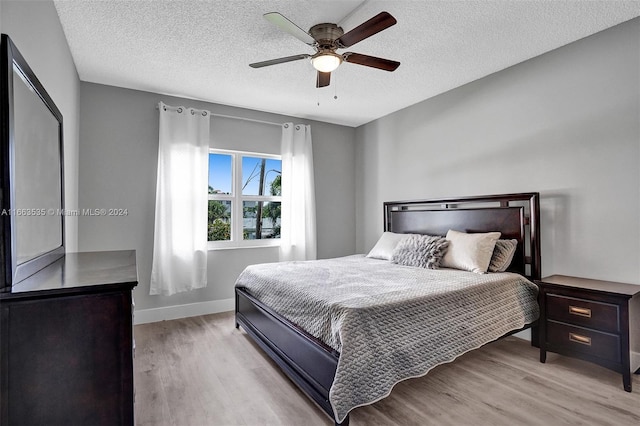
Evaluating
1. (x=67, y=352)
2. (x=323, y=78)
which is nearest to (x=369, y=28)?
(x=323, y=78)

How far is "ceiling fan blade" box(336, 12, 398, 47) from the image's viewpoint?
188 centimetres

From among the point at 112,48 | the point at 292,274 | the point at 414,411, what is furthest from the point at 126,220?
the point at 414,411

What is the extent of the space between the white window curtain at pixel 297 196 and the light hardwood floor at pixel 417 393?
1.79 meters

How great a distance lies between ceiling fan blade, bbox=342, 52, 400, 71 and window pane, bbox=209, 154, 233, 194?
7.90 ft

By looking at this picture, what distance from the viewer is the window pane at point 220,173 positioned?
423 cm

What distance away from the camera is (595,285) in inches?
95.8

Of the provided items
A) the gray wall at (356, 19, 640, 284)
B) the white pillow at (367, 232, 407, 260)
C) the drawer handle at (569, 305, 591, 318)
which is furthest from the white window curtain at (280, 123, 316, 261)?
the drawer handle at (569, 305, 591, 318)

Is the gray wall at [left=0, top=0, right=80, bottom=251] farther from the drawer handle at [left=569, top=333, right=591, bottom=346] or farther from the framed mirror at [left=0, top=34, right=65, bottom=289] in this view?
the drawer handle at [left=569, top=333, right=591, bottom=346]

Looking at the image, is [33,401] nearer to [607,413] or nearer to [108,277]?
[108,277]

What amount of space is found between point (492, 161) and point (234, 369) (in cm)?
308

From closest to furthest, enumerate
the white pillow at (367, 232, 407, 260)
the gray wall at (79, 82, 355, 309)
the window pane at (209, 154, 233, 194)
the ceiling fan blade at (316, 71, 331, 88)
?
1. the ceiling fan blade at (316, 71, 331, 88)
2. the gray wall at (79, 82, 355, 309)
3. the white pillow at (367, 232, 407, 260)
4. the window pane at (209, 154, 233, 194)

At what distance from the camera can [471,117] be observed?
3566mm

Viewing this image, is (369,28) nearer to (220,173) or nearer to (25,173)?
(25,173)

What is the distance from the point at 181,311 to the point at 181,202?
4.17ft
